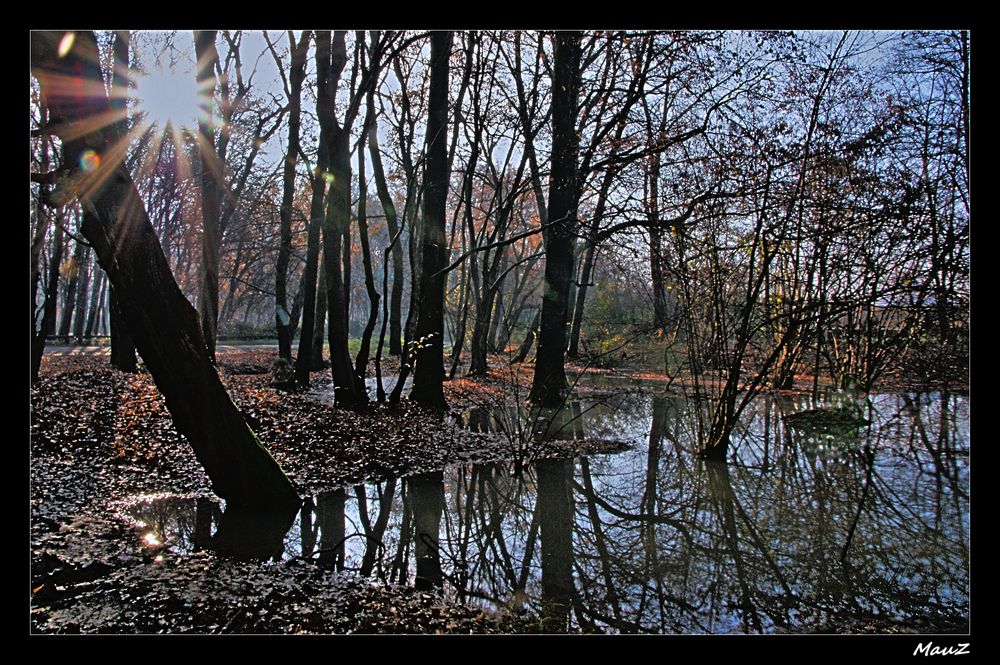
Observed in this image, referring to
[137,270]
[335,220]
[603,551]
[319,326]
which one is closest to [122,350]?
[319,326]

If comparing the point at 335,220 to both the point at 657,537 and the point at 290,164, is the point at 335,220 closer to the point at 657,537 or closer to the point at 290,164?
the point at 290,164

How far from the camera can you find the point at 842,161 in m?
6.06

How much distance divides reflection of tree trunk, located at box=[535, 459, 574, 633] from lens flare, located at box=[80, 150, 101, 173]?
12.8 ft

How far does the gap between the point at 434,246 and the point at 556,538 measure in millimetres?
6410

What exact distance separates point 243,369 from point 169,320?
14137mm

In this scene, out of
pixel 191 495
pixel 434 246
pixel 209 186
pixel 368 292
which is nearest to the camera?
pixel 191 495

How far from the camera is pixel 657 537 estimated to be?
193 inches

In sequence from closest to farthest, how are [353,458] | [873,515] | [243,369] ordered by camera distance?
[873,515] < [353,458] < [243,369]

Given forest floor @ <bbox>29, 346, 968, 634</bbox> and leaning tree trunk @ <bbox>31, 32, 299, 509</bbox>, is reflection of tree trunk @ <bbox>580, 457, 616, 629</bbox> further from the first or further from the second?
leaning tree trunk @ <bbox>31, 32, 299, 509</bbox>

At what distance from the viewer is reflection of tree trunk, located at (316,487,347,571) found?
4.27 m
